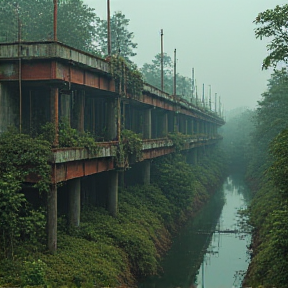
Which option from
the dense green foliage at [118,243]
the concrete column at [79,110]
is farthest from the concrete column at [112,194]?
the concrete column at [79,110]

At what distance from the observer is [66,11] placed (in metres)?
55.3

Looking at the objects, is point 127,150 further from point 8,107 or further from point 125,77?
point 8,107

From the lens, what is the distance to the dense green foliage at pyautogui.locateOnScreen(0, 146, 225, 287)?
632 inches

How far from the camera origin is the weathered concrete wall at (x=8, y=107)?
19250 millimetres

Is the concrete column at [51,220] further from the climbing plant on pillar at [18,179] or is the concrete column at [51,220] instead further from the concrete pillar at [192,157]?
the concrete pillar at [192,157]

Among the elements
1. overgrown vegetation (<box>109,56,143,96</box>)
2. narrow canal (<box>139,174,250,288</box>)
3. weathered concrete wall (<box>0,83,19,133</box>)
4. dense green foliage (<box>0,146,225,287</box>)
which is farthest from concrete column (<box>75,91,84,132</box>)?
narrow canal (<box>139,174,250,288</box>)

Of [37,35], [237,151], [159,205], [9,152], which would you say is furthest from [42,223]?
[237,151]

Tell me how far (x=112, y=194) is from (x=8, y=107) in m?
9.21

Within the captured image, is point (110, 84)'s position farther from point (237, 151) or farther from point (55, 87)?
point (237, 151)

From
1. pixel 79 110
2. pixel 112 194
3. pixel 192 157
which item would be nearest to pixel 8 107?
pixel 79 110

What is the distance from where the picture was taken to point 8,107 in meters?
19.7

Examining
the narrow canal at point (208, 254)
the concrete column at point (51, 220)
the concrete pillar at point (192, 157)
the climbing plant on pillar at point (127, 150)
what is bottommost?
the narrow canal at point (208, 254)

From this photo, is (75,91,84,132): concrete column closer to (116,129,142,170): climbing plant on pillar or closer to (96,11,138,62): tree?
(116,129,142,170): climbing plant on pillar

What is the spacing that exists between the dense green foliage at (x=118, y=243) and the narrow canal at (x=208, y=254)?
0.87 meters
